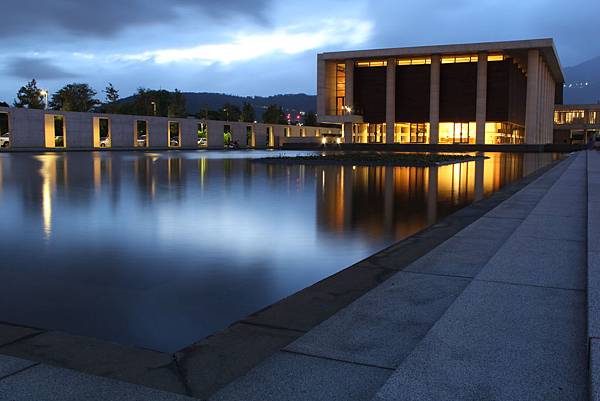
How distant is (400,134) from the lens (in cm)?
8525

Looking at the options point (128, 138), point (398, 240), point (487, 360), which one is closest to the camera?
point (487, 360)

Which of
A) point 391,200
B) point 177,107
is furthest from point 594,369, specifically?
point 177,107

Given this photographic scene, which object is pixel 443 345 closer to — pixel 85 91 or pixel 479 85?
pixel 479 85

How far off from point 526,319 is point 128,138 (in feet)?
236

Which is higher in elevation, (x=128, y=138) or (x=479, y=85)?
(x=479, y=85)

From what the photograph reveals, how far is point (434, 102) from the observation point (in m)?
80.5

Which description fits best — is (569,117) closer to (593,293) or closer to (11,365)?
(593,293)

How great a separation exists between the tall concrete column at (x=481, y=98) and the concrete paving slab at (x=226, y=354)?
7679 centimetres

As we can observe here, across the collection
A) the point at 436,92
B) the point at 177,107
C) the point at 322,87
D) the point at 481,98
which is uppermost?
the point at 322,87

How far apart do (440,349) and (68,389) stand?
242 centimetres

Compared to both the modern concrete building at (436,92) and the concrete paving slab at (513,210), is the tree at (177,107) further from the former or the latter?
the concrete paving slab at (513,210)

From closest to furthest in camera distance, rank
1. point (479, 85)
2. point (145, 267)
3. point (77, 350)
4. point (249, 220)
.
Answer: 1. point (77, 350)
2. point (145, 267)
3. point (249, 220)
4. point (479, 85)

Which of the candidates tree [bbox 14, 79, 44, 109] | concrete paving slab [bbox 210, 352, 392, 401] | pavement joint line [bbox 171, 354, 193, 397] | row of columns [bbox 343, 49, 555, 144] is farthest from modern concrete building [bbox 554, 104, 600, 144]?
pavement joint line [bbox 171, 354, 193, 397]

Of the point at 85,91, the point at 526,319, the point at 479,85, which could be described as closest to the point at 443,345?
the point at 526,319
